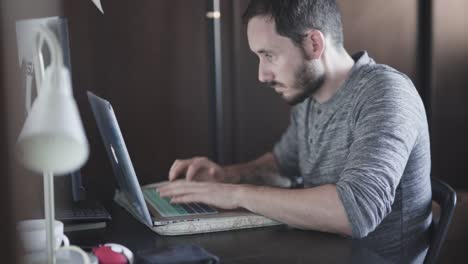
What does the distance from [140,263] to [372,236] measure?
64 centimetres

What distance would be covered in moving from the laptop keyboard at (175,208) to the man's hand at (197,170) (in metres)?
0.19

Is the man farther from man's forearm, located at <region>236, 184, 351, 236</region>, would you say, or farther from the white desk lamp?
the white desk lamp

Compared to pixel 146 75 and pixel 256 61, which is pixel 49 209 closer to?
pixel 146 75

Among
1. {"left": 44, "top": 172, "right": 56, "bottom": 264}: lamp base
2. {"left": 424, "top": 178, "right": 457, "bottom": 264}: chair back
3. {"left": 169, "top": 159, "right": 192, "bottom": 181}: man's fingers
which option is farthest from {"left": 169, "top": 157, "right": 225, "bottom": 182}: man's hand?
{"left": 44, "top": 172, "right": 56, "bottom": 264}: lamp base

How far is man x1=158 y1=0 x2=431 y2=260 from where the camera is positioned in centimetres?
115

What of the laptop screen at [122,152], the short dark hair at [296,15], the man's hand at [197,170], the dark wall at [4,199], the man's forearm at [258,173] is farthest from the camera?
the man's forearm at [258,173]

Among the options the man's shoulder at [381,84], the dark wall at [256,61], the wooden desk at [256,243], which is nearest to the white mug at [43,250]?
the wooden desk at [256,243]

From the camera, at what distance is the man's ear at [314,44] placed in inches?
58.0

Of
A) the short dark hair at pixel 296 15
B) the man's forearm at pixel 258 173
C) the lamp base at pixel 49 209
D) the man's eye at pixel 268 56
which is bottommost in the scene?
the man's forearm at pixel 258 173

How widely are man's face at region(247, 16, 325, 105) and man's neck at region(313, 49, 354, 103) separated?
0.07 ft

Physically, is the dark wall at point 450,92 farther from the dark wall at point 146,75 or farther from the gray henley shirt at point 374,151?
the dark wall at point 146,75

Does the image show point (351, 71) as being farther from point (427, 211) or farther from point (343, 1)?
point (343, 1)

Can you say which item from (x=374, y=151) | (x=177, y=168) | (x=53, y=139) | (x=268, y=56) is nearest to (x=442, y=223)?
(x=374, y=151)

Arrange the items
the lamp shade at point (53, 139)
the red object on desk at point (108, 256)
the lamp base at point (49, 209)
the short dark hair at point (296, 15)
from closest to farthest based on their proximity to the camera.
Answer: the lamp shade at point (53, 139), the lamp base at point (49, 209), the red object on desk at point (108, 256), the short dark hair at point (296, 15)
